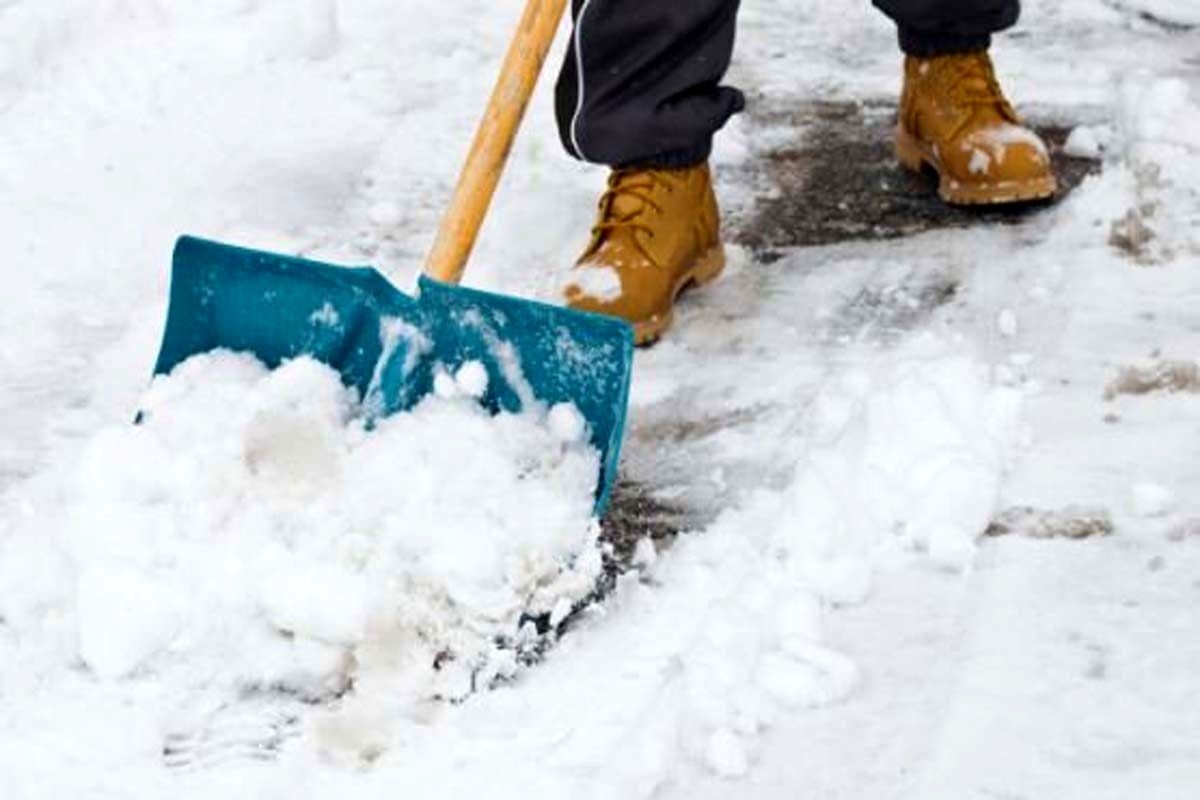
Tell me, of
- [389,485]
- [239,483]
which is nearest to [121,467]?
[239,483]

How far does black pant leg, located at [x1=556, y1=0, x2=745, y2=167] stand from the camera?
267 centimetres

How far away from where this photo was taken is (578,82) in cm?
274

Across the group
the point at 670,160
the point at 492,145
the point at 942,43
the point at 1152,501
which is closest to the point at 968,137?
the point at 942,43

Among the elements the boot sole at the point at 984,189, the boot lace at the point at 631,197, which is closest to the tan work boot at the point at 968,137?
the boot sole at the point at 984,189

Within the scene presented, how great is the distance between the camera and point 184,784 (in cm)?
173

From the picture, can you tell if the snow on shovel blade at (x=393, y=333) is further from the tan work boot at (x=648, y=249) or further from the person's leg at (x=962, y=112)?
the person's leg at (x=962, y=112)

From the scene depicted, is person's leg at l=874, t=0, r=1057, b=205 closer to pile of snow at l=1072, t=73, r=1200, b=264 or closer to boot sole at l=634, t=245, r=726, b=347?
pile of snow at l=1072, t=73, r=1200, b=264

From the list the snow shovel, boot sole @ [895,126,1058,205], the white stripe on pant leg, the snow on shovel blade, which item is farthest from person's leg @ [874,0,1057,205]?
the snow on shovel blade

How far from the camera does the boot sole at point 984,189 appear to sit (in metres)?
2.94

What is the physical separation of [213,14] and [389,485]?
2.00 metres

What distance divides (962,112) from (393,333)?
124 centimetres

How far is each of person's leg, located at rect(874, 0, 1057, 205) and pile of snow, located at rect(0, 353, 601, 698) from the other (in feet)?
3.70

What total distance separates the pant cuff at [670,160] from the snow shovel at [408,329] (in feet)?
1.31

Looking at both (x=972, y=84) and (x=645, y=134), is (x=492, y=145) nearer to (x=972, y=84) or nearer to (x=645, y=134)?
(x=645, y=134)
